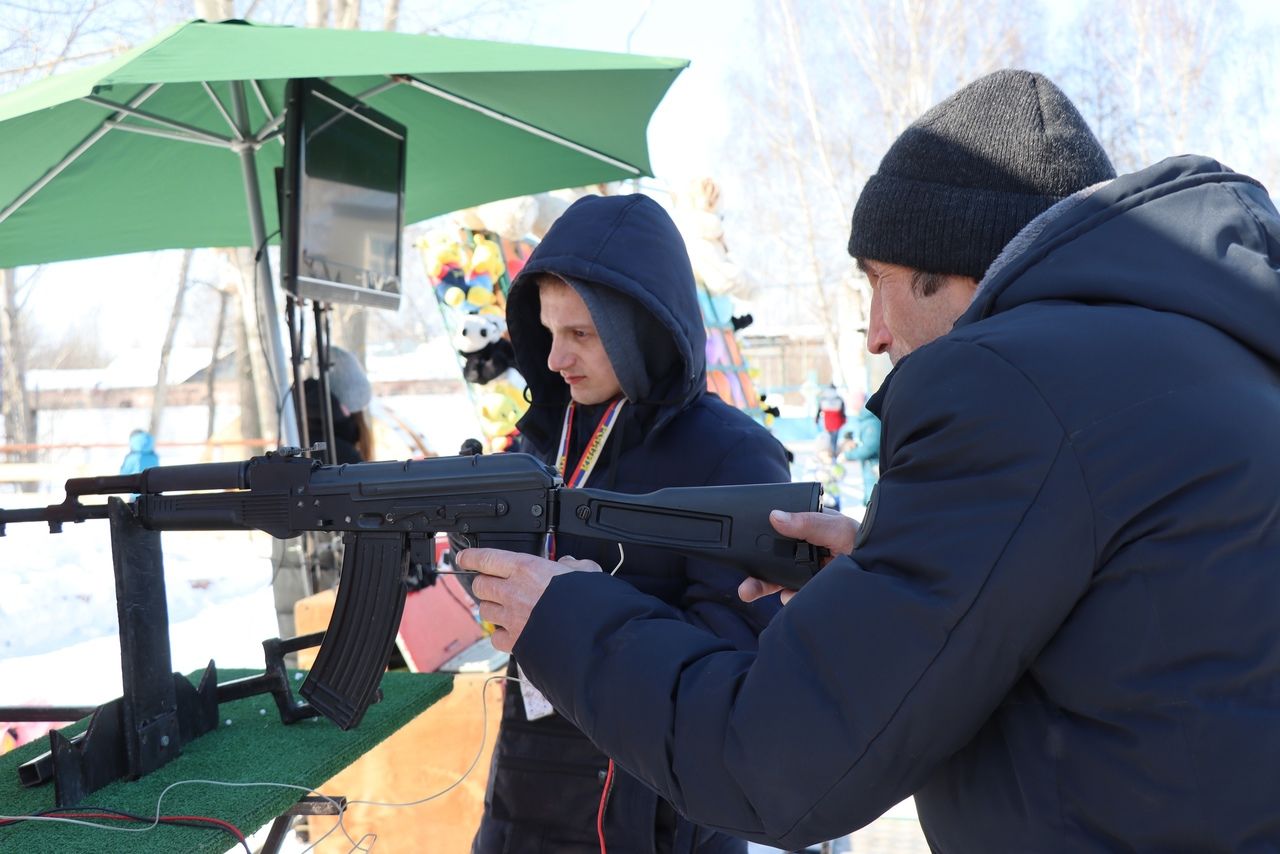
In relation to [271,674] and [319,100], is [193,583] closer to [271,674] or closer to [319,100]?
[319,100]

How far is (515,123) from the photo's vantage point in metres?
3.98

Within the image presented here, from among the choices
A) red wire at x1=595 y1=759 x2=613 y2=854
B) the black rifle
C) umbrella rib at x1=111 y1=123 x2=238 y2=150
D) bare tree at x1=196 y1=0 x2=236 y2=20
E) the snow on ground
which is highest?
bare tree at x1=196 y1=0 x2=236 y2=20

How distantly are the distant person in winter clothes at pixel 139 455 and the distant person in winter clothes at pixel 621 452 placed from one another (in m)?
5.20

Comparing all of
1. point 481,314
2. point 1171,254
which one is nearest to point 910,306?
point 1171,254

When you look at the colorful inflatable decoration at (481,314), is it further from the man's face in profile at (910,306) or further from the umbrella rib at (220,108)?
the man's face in profile at (910,306)

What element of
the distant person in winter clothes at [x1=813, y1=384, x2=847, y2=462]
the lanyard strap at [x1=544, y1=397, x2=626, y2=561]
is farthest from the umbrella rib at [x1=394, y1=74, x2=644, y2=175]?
the distant person in winter clothes at [x1=813, y1=384, x2=847, y2=462]

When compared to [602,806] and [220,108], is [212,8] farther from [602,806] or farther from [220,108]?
[602,806]

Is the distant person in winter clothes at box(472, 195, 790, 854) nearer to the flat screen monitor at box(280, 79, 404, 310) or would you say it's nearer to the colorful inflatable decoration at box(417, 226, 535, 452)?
the flat screen monitor at box(280, 79, 404, 310)

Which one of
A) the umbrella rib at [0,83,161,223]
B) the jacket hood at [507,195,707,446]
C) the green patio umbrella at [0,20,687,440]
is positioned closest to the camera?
the jacket hood at [507,195,707,446]

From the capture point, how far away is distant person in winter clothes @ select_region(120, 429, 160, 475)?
21.9 ft

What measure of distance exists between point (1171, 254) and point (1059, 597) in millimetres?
342

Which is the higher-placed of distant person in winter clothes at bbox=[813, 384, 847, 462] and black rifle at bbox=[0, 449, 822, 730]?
black rifle at bbox=[0, 449, 822, 730]

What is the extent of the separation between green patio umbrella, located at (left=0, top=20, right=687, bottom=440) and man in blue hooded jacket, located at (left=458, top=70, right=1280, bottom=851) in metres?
2.26

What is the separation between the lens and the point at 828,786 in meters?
0.98
